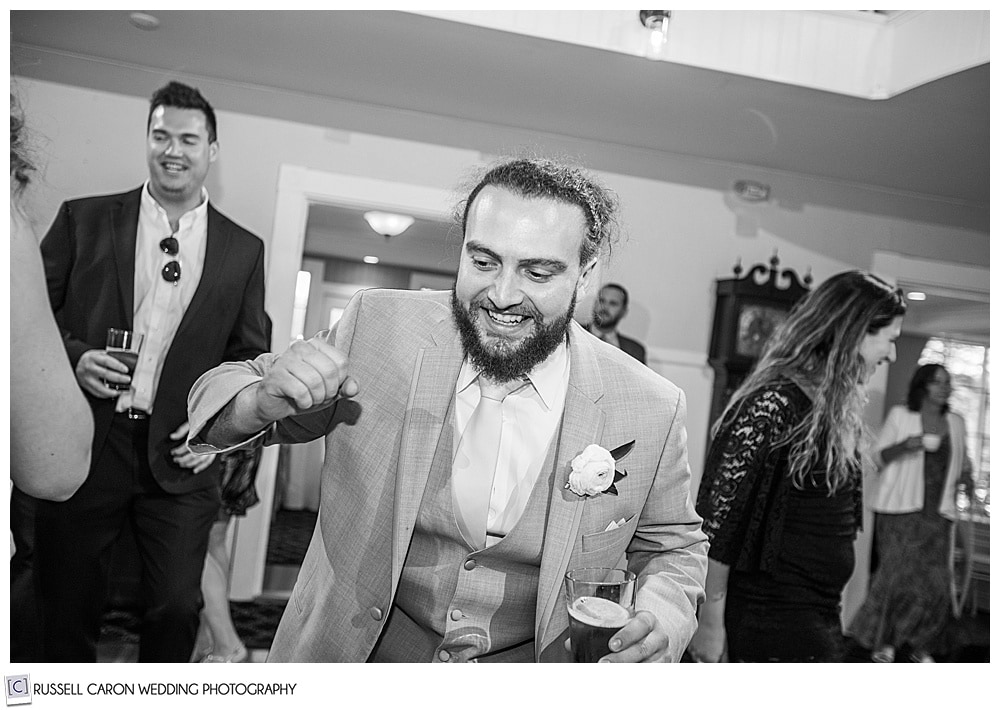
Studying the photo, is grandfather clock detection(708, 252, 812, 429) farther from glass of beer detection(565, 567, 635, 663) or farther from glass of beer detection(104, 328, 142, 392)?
glass of beer detection(104, 328, 142, 392)

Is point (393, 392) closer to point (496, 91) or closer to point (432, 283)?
point (432, 283)

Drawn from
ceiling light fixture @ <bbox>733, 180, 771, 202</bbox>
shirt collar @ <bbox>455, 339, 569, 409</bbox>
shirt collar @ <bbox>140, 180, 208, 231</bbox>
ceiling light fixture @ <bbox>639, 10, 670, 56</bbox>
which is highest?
ceiling light fixture @ <bbox>639, 10, 670, 56</bbox>

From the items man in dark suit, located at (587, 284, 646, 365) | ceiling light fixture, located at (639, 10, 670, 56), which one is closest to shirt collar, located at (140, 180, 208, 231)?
man in dark suit, located at (587, 284, 646, 365)

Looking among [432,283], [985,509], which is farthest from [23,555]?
[985,509]

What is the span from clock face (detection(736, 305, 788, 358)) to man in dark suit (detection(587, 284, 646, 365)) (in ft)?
0.81

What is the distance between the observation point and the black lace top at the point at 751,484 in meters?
1.82

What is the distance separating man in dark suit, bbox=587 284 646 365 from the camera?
1.84 meters

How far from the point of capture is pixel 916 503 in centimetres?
220

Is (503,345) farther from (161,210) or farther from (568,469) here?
(161,210)

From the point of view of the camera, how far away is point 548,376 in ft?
5.20

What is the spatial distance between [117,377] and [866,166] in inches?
64.9

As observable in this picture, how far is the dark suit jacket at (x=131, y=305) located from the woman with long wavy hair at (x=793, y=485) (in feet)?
3.17

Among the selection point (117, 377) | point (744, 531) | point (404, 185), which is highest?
point (404, 185)
